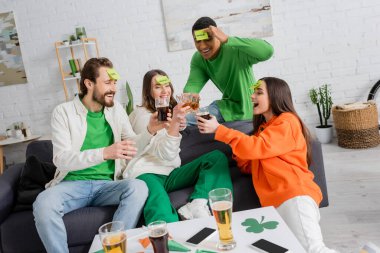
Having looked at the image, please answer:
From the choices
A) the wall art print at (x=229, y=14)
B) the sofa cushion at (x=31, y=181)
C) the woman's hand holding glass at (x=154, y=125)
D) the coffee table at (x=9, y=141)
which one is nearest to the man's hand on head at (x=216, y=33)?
the woman's hand holding glass at (x=154, y=125)

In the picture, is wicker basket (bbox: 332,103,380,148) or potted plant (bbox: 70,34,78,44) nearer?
wicker basket (bbox: 332,103,380,148)

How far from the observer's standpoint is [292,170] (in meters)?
1.87

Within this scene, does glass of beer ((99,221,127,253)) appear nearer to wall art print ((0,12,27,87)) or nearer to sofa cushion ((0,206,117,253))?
sofa cushion ((0,206,117,253))

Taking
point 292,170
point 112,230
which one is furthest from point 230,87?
point 112,230

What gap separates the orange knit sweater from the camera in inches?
72.1

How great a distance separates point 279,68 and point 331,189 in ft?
A: 6.12

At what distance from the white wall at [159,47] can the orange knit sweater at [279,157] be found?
2.52 metres

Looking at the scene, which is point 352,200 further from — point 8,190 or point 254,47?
point 8,190

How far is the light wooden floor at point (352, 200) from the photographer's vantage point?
211 cm

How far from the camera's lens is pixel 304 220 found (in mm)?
1714

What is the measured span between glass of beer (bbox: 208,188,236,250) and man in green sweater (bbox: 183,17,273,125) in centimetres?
135

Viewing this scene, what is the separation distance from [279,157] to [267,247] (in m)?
0.77

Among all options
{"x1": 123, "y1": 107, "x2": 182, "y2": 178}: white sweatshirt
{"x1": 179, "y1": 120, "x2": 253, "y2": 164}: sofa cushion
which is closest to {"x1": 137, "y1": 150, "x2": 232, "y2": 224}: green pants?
{"x1": 123, "y1": 107, "x2": 182, "y2": 178}: white sweatshirt

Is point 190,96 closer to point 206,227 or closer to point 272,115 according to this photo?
point 272,115
